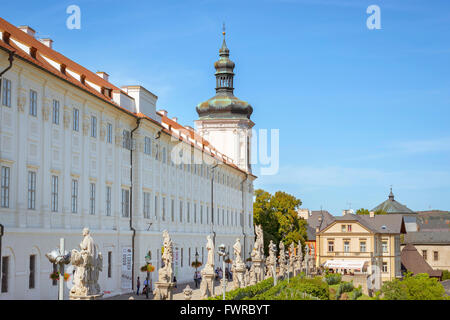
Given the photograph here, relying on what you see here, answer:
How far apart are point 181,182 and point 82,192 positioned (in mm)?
17977

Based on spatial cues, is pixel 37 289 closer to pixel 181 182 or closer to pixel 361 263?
pixel 181 182

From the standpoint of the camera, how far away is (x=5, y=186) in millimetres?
26844

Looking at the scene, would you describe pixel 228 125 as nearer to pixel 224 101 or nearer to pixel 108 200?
pixel 224 101

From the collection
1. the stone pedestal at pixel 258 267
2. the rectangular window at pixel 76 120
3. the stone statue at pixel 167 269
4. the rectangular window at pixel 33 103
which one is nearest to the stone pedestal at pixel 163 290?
the stone statue at pixel 167 269

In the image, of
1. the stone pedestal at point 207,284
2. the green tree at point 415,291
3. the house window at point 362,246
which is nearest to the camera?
the stone pedestal at point 207,284

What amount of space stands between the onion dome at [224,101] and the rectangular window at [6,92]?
52723 millimetres

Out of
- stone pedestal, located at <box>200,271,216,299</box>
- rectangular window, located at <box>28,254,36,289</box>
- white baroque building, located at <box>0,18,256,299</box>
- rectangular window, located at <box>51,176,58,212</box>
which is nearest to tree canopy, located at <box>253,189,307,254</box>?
white baroque building, located at <box>0,18,256,299</box>

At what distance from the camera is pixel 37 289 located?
94.3 feet

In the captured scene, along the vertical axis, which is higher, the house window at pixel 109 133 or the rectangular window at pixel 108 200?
the house window at pixel 109 133

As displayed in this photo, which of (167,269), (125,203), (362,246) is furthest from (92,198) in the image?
(362,246)

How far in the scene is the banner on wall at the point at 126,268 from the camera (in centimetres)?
3887

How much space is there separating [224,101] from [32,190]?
51.8 meters

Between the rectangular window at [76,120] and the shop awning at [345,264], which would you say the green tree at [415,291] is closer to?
the rectangular window at [76,120]

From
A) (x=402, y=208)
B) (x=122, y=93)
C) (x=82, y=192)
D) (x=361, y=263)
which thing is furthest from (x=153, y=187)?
(x=402, y=208)
